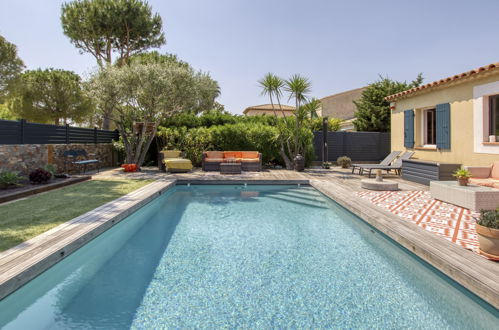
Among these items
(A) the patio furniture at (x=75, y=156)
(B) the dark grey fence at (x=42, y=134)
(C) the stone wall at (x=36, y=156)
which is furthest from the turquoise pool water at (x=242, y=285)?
(A) the patio furniture at (x=75, y=156)

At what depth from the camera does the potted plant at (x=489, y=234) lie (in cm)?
290

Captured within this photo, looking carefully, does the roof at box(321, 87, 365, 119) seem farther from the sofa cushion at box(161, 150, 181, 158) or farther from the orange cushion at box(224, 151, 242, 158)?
the sofa cushion at box(161, 150, 181, 158)

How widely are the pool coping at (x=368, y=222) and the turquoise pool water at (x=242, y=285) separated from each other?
10 cm

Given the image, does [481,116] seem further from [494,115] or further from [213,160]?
[213,160]

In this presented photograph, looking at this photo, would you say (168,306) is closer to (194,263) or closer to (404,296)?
(194,263)

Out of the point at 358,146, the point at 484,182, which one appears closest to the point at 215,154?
the point at 358,146

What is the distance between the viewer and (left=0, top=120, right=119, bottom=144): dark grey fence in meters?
7.93

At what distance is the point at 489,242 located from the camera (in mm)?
2932

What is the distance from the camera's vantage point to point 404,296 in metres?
2.85

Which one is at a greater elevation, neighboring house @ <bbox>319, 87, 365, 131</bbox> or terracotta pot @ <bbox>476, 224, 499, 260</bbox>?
neighboring house @ <bbox>319, 87, 365, 131</bbox>

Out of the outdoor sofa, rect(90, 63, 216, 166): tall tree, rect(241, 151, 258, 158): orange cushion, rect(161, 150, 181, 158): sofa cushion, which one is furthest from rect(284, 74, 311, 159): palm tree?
rect(161, 150, 181, 158): sofa cushion

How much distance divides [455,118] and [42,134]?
1279 centimetres

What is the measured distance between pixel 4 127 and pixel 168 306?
8171 mm

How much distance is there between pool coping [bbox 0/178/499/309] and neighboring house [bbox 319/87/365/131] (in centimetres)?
2185
